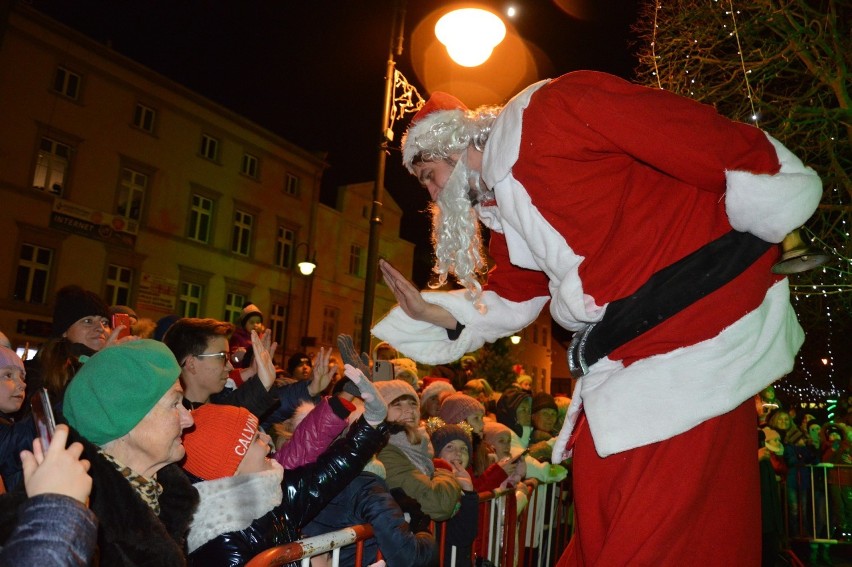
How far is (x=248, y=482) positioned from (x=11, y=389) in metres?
1.98

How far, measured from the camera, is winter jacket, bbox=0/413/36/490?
289cm

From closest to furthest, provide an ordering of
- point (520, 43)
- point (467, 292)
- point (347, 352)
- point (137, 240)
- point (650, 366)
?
1. point (650, 366)
2. point (467, 292)
3. point (347, 352)
4. point (520, 43)
5. point (137, 240)

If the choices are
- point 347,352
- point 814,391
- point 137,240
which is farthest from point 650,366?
point 814,391

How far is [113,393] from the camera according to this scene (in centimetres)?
236

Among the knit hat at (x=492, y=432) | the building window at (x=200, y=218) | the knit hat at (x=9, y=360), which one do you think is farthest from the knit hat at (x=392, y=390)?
the building window at (x=200, y=218)

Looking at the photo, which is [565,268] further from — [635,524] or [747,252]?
[635,524]

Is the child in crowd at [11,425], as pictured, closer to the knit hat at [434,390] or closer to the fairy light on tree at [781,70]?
the knit hat at [434,390]

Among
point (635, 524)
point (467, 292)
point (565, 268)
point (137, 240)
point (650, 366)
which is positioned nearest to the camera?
point (635, 524)

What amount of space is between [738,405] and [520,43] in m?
7.68

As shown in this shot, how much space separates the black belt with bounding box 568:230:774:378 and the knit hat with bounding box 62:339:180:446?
166cm

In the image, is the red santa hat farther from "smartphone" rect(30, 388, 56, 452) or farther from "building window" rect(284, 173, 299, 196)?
"building window" rect(284, 173, 299, 196)

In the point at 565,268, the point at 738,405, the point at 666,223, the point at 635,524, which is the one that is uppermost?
the point at 666,223

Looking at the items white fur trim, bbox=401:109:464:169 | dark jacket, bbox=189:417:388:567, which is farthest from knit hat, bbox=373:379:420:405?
white fur trim, bbox=401:109:464:169

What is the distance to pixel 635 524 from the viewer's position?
63.8 inches
